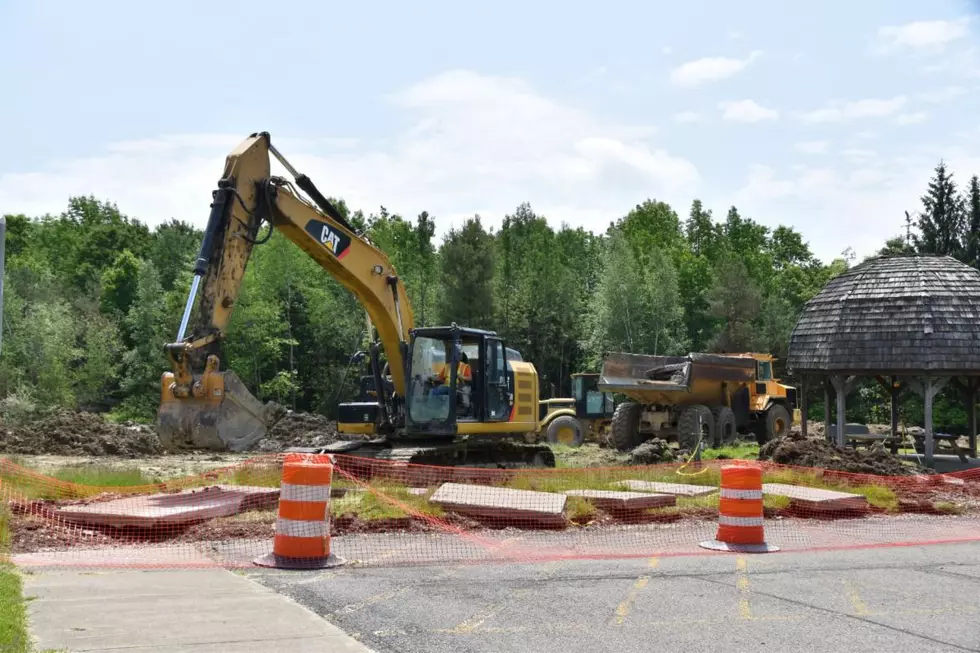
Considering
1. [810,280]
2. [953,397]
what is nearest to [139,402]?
[953,397]

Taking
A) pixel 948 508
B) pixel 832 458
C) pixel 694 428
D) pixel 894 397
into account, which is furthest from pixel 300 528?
pixel 894 397

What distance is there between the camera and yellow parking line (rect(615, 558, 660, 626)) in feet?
26.9

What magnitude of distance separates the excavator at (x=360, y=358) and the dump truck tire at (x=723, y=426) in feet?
27.8

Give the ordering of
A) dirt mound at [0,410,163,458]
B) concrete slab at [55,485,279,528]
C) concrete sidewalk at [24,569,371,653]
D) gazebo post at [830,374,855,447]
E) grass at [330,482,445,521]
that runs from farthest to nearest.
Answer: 1. dirt mound at [0,410,163,458]
2. gazebo post at [830,374,855,447]
3. grass at [330,482,445,521]
4. concrete slab at [55,485,279,528]
5. concrete sidewalk at [24,569,371,653]

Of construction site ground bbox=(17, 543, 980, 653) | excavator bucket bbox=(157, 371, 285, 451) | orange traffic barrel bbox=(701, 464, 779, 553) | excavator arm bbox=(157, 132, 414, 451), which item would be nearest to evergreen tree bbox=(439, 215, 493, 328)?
excavator arm bbox=(157, 132, 414, 451)

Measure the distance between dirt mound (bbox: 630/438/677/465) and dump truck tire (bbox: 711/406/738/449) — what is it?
10.4 feet

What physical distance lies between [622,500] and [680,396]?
14.0 m

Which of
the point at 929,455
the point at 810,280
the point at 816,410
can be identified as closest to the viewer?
the point at 929,455

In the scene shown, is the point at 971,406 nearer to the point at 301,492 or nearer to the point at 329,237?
the point at 329,237

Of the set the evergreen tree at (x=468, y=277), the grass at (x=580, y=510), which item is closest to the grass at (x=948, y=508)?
the grass at (x=580, y=510)

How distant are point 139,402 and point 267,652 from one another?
56.0 m

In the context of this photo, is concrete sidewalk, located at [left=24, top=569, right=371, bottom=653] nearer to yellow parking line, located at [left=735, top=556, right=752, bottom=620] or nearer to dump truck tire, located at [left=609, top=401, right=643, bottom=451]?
yellow parking line, located at [left=735, top=556, right=752, bottom=620]

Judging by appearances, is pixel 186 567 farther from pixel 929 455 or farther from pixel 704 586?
pixel 929 455

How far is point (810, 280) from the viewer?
7769cm
